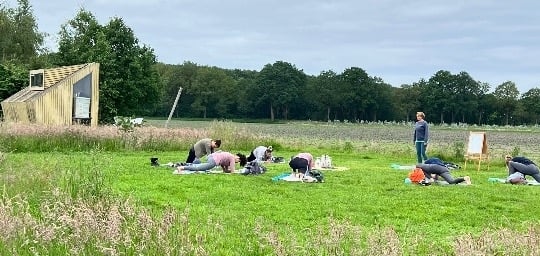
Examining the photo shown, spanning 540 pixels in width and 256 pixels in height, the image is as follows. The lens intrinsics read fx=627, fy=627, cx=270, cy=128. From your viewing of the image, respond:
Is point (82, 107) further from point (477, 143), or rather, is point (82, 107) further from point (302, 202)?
point (302, 202)

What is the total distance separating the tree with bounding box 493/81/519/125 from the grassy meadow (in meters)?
88.7

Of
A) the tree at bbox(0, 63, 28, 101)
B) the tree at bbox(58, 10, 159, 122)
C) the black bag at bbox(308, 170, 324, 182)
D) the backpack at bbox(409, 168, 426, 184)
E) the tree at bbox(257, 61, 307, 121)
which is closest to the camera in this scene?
the backpack at bbox(409, 168, 426, 184)

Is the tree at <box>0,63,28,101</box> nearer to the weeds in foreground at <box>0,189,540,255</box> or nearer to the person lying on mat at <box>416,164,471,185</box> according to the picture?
the person lying on mat at <box>416,164,471,185</box>

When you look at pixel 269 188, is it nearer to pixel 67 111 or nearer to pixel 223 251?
pixel 223 251

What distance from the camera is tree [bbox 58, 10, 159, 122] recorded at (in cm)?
3731

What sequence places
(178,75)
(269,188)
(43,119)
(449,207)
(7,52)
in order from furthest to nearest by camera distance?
(178,75) → (7,52) → (43,119) → (269,188) → (449,207)

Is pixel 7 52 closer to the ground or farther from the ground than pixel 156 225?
farther from the ground

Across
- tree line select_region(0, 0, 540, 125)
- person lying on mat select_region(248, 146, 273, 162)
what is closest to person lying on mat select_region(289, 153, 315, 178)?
person lying on mat select_region(248, 146, 273, 162)

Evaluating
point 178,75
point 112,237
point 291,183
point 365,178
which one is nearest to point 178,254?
point 112,237

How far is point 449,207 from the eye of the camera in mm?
10562

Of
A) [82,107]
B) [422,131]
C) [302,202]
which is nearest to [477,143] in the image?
[422,131]

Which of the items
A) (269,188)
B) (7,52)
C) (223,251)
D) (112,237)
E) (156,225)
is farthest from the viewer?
(7,52)

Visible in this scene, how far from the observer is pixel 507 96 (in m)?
107

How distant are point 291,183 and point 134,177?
11.5ft
